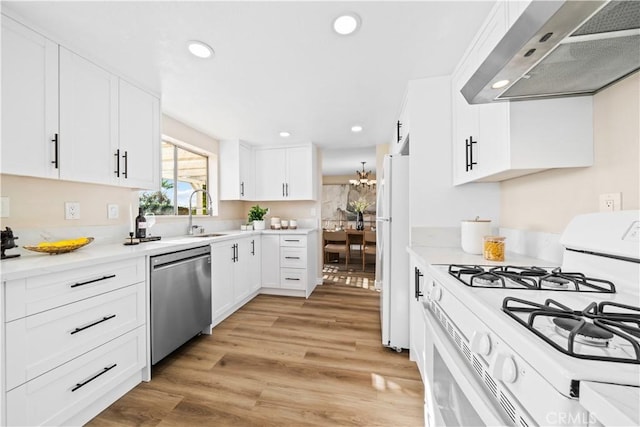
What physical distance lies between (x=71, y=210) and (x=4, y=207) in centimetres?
35

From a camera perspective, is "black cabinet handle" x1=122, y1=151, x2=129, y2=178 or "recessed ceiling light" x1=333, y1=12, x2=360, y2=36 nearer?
"recessed ceiling light" x1=333, y1=12, x2=360, y2=36

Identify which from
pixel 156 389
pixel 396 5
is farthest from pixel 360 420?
pixel 396 5

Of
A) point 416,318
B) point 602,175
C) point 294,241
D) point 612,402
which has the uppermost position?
point 602,175

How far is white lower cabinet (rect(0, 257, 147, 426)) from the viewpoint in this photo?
43.6 inches

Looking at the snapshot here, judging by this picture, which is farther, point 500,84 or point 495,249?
point 495,249

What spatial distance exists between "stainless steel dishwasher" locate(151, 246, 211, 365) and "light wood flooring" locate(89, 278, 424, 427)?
181mm

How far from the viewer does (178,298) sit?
2.02 meters

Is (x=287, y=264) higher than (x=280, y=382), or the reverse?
(x=287, y=264)

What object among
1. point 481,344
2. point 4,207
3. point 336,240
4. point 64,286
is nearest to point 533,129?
point 481,344

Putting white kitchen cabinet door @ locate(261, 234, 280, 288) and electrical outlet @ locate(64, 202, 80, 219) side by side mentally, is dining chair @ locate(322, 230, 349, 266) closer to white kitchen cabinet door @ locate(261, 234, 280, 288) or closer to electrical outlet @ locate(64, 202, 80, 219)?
white kitchen cabinet door @ locate(261, 234, 280, 288)

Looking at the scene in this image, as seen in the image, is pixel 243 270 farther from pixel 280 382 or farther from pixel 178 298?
pixel 280 382

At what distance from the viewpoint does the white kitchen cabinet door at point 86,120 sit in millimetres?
1574

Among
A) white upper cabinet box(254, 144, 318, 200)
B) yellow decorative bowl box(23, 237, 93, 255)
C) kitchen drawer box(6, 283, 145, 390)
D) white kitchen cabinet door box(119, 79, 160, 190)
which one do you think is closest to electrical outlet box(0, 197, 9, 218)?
yellow decorative bowl box(23, 237, 93, 255)

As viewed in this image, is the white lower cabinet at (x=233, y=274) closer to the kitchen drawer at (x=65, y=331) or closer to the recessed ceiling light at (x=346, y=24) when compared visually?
the kitchen drawer at (x=65, y=331)
